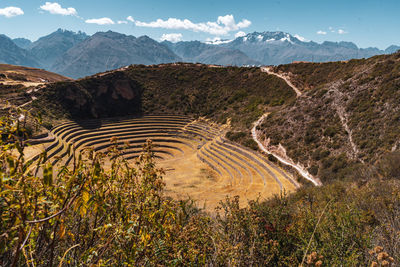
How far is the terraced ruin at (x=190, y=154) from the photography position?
22766 mm

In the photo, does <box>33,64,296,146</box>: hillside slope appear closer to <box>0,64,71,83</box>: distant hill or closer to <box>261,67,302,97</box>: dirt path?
<box>261,67,302,97</box>: dirt path

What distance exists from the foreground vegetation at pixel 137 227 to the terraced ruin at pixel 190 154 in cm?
406

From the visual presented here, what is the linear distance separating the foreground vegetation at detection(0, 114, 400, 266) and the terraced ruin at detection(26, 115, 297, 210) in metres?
4.06

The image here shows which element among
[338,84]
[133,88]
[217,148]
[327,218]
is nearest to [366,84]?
[338,84]

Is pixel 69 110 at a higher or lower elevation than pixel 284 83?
lower

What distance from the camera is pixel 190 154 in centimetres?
3756

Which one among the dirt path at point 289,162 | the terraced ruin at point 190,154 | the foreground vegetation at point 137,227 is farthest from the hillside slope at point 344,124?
the foreground vegetation at point 137,227

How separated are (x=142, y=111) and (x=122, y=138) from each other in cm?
1537

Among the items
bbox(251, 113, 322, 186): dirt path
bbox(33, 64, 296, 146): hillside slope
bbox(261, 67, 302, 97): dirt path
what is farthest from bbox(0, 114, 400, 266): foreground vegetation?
bbox(261, 67, 302, 97): dirt path

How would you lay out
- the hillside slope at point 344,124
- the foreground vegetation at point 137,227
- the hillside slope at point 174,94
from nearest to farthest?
the foreground vegetation at point 137,227, the hillside slope at point 344,124, the hillside slope at point 174,94

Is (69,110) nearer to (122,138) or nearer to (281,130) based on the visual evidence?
(122,138)

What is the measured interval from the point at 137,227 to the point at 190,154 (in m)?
33.6

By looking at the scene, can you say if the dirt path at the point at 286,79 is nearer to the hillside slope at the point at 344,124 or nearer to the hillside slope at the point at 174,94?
the hillside slope at the point at 174,94

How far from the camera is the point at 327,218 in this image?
7918 mm
